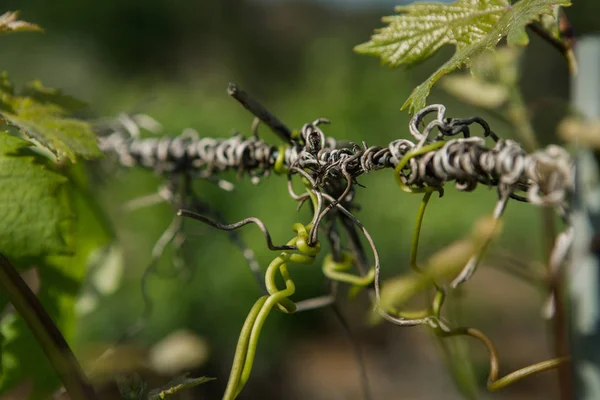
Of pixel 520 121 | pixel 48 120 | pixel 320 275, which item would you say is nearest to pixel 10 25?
pixel 48 120

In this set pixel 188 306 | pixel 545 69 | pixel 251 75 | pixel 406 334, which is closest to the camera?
pixel 188 306

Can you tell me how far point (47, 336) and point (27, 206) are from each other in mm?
75

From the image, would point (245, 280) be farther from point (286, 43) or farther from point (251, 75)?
point (286, 43)

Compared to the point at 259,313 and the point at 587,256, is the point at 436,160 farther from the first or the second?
the point at 587,256

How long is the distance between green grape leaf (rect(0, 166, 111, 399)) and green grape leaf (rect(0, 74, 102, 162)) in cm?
6

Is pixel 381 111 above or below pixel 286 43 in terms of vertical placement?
below

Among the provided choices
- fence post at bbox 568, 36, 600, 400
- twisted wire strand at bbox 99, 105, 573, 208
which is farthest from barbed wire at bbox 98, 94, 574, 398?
fence post at bbox 568, 36, 600, 400

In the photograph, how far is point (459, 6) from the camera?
0.29 meters

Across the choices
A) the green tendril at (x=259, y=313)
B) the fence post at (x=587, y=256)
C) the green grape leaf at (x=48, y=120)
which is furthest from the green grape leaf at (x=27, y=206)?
the fence post at (x=587, y=256)

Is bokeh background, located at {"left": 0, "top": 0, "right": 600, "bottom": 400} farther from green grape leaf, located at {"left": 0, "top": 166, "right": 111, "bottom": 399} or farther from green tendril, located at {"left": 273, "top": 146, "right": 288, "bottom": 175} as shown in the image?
green tendril, located at {"left": 273, "top": 146, "right": 288, "bottom": 175}

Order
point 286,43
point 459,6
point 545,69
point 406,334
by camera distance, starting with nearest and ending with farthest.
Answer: point 459,6, point 406,334, point 545,69, point 286,43

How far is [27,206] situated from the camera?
0.30m

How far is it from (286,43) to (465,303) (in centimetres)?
478

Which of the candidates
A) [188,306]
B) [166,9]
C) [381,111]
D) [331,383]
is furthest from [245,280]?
[166,9]
